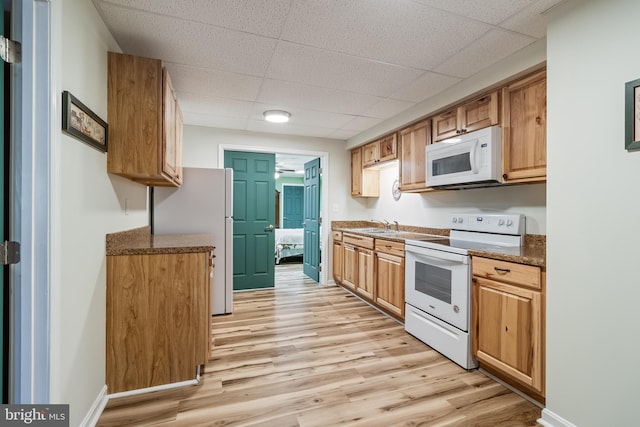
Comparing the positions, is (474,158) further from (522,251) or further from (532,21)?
(532,21)

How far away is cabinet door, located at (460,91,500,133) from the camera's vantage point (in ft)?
7.64

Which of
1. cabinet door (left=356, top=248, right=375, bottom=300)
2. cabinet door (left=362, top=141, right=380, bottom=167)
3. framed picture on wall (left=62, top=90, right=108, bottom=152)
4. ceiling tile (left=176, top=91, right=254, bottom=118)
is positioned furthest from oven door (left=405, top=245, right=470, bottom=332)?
framed picture on wall (left=62, top=90, right=108, bottom=152)

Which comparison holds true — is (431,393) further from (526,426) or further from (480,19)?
(480,19)

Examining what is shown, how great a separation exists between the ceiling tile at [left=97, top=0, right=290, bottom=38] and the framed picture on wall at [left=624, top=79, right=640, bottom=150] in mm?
1741

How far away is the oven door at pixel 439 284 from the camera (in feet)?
7.22

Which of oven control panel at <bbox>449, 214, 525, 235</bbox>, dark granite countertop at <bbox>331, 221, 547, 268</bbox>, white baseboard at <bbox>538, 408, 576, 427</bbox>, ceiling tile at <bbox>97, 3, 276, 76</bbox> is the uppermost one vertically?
ceiling tile at <bbox>97, 3, 276, 76</bbox>

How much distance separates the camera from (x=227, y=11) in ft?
5.52

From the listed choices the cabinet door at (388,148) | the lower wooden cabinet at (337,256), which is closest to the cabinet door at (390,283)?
the lower wooden cabinet at (337,256)

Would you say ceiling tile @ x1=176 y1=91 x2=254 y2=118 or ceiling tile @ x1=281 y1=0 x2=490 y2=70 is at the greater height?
ceiling tile @ x1=176 y1=91 x2=254 y2=118

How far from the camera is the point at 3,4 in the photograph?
1.12 meters

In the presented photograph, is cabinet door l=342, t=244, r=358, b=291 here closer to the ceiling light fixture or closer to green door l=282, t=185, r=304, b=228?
the ceiling light fixture

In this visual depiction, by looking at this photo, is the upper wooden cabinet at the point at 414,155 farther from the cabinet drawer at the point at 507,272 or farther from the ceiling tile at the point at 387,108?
the cabinet drawer at the point at 507,272

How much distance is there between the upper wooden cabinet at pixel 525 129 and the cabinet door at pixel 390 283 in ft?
4.37

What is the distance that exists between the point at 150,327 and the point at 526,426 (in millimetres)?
2340
